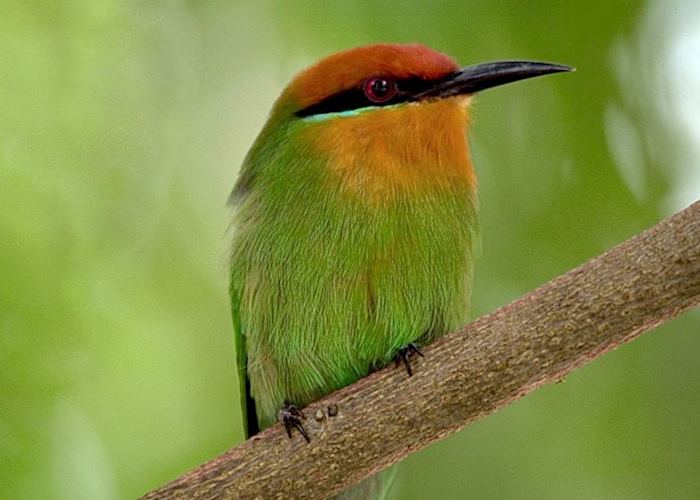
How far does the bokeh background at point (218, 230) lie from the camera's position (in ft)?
12.9

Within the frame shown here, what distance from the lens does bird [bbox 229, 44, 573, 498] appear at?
3.76 metres

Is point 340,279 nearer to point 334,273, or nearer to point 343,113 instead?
point 334,273

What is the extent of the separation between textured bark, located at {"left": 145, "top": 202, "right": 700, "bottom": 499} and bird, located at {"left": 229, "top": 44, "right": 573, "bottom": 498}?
452mm

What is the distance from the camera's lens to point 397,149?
385cm

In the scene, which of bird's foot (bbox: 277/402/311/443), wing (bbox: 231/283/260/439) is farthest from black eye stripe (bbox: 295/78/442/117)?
bird's foot (bbox: 277/402/311/443)

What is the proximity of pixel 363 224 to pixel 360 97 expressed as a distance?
47cm

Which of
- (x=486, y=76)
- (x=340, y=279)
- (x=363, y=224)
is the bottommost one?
(x=340, y=279)

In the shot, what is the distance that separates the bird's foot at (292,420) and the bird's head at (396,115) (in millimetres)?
807

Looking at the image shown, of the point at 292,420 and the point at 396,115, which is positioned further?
the point at 396,115

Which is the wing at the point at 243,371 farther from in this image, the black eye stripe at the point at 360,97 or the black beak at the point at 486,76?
the black beak at the point at 486,76

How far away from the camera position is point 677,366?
3910 mm

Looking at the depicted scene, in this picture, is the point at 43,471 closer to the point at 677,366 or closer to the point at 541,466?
the point at 541,466

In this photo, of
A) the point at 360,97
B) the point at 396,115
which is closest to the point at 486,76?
the point at 396,115

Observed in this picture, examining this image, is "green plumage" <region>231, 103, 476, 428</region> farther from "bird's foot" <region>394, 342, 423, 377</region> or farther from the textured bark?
the textured bark
